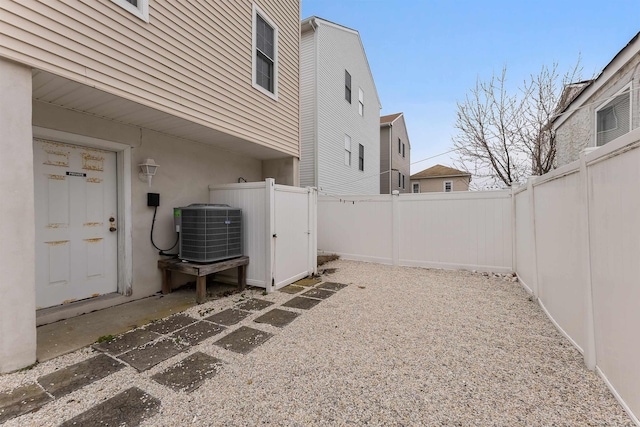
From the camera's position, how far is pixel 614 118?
5902mm

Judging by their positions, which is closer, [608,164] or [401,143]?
A: [608,164]

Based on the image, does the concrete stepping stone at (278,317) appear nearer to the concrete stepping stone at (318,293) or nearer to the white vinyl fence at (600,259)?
the concrete stepping stone at (318,293)

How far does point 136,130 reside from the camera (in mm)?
4453

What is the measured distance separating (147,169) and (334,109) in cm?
762

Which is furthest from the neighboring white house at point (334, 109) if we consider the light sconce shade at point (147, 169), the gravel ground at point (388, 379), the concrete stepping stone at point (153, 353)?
the concrete stepping stone at point (153, 353)

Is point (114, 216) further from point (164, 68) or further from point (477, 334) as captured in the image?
point (477, 334)

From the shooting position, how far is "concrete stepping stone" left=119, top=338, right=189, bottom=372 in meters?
2.63

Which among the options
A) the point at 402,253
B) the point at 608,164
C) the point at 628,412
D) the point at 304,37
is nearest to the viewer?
the point at 628,412

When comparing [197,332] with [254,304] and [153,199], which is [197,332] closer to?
[254,304]

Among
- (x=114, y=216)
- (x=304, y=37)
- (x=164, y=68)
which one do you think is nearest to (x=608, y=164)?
(x=164, y=68)

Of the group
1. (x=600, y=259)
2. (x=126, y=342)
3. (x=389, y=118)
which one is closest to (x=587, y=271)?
(x=600, y=259)

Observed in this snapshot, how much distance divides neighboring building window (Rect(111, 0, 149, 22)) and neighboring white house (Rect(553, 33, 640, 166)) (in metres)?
7.29

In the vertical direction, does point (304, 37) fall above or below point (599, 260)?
above

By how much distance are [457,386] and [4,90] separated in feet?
15.2
